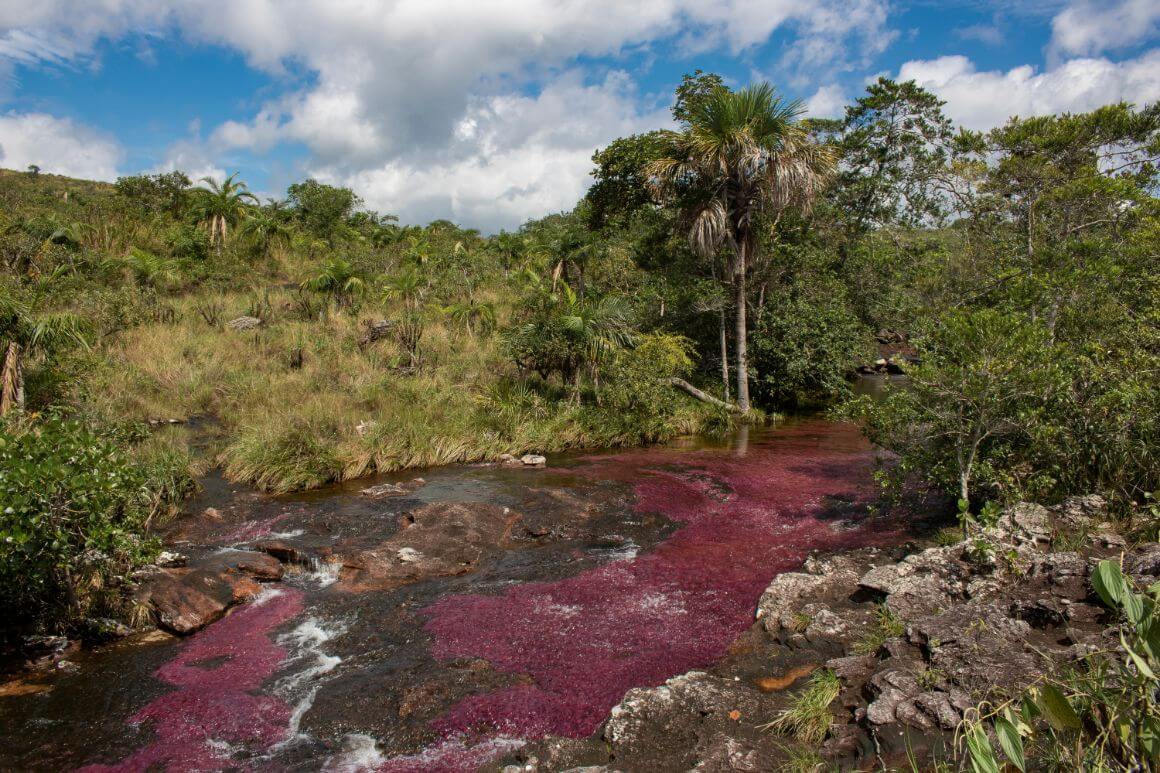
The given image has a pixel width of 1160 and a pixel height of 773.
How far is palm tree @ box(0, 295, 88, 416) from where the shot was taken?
34.1 feet

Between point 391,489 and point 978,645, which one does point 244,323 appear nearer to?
point 391,489

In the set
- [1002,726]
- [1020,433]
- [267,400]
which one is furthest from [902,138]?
[1002,726]

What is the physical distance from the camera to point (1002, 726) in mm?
2033

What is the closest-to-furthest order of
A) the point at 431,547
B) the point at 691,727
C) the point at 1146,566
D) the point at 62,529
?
1. the point at 691,727
2. the point at 1146,566
3. the point at 62,529
4. the point at 431,547

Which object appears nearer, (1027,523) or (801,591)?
(1027,523)

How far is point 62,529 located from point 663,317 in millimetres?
18636

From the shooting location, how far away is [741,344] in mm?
19516

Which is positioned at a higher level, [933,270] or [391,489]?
[933,270]

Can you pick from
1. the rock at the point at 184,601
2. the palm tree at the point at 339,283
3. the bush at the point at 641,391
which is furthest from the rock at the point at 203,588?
the palm tree at the point at 339,283

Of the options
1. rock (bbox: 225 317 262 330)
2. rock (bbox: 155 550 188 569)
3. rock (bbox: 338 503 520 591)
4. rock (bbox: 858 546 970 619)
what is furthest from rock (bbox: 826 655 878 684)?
rock (bbox: 225 317 262 330)

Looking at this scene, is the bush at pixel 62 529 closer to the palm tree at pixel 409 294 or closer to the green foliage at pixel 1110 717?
the green foliage at pixel 1110 717

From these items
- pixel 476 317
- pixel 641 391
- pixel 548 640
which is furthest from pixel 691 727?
pixel 476 317

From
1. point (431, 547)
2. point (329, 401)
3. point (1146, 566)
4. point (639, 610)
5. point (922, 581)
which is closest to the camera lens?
point (1146, 566)

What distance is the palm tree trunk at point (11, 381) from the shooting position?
34.1ft
